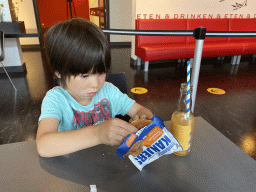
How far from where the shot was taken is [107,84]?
0.99 meters

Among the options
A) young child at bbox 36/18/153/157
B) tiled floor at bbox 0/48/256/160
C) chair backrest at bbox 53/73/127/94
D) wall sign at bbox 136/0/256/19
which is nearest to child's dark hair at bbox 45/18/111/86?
young child at bbox 36/18/153/157

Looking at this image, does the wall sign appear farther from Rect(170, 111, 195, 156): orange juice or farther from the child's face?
Rect(170, 111, 195, 156): orange juice

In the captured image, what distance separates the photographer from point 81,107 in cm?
87

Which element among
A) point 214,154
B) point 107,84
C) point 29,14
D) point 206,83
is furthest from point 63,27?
point 29,14

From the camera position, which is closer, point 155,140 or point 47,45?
point 155,140

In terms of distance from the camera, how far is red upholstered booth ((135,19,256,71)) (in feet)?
12.2

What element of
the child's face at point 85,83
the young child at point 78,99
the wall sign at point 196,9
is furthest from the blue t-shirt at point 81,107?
the wall sign at point 196,9

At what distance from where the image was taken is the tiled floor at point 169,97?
75.7 inches

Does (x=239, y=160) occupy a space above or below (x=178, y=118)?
below

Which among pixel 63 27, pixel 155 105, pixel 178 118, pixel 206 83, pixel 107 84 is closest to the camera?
pixel 178 118

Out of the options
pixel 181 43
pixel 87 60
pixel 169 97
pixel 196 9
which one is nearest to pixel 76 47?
pixel 87 60

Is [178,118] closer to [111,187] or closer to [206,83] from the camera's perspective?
[111,187]

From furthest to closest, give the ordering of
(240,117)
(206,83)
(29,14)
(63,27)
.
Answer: (29,14), (206,83), (240,117), (63,27)

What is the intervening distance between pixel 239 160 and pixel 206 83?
2965 millimetres
